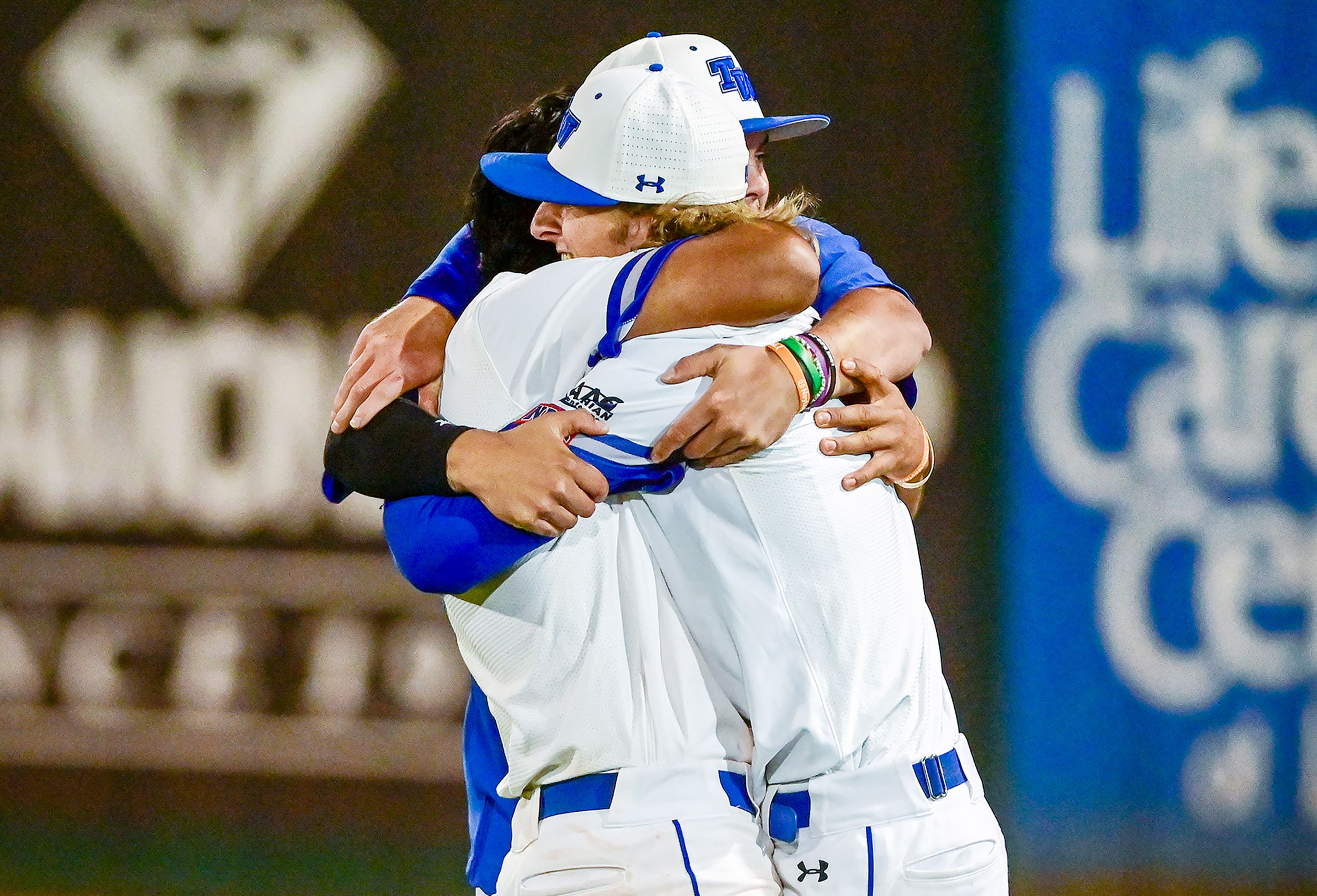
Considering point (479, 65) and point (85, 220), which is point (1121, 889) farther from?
point (85, 220)

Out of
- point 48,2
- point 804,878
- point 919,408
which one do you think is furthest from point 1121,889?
point 48,2

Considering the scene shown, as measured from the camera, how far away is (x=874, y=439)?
1.22 meters

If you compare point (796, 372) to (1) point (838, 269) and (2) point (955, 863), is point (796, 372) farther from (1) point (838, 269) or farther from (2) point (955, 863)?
(2) point (955, 863)

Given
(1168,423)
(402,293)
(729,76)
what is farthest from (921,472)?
(402,293)

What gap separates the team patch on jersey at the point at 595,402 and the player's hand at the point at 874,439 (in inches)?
8.3

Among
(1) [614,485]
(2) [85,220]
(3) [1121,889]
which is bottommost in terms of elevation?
(3) [1121,889]

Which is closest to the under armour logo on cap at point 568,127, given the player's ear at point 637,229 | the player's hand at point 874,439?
the player's ear at point 637,229

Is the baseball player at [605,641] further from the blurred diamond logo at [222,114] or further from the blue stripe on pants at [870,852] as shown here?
the blurred diamond logo at [222,114]

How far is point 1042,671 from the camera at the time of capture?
3.21 metres

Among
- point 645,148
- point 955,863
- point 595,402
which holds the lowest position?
point 955,863

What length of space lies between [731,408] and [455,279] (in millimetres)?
637

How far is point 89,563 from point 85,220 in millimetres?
921

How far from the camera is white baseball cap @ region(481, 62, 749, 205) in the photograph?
1187mm

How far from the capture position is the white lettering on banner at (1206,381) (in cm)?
319
